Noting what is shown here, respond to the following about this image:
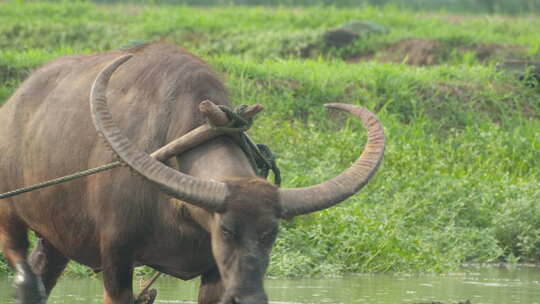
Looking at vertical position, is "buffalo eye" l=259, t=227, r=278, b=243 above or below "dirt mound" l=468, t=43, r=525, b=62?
below

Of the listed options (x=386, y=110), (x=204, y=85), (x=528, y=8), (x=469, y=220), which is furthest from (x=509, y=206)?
(x=528, y=8)

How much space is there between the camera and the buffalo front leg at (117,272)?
546 cm

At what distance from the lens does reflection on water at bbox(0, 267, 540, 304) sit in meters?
7.61

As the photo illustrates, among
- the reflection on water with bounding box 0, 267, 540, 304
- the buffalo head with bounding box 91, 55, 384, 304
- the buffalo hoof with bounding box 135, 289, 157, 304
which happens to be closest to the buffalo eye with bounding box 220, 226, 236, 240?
the buffalo head with bounding box 91, 55, 384, 304

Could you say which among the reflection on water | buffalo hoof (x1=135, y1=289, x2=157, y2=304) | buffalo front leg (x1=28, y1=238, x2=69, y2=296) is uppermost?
buffalo front leg (x1=28, y1=238, x2=69, y2=296)

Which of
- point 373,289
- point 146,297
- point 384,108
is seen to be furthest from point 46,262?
point 384,108

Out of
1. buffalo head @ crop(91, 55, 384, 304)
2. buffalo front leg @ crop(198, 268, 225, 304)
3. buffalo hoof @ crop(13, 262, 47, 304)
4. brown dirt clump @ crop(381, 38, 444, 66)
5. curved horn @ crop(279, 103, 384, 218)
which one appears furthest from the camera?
brown dirt clump @ crop(381, 38, 444, 66)

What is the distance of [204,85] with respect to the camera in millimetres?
5645

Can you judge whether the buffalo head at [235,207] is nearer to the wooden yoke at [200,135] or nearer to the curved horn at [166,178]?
the curved horn at [166,178]

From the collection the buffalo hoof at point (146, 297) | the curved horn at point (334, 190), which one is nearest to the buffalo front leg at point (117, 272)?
the buffalo hoof at point (146, 297)

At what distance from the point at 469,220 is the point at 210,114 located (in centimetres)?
563

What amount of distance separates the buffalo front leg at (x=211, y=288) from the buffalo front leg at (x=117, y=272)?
37 cm

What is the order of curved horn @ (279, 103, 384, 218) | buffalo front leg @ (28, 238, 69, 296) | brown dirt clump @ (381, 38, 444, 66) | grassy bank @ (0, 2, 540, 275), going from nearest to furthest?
curved horn @ (279, 103, 384, 218) → buffalo front leg @ (28, 238, 69, 296) → grassy bank @ (0, 2, 540, 275) → brown dirt clump @ (381, 38, 444, 66)

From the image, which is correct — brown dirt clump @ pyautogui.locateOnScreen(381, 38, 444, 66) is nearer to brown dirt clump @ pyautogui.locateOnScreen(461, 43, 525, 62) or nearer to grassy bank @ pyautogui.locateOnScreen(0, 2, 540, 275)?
grassy bank @ pyautogui.locateOnScreen(0, 2, 540, 275)
